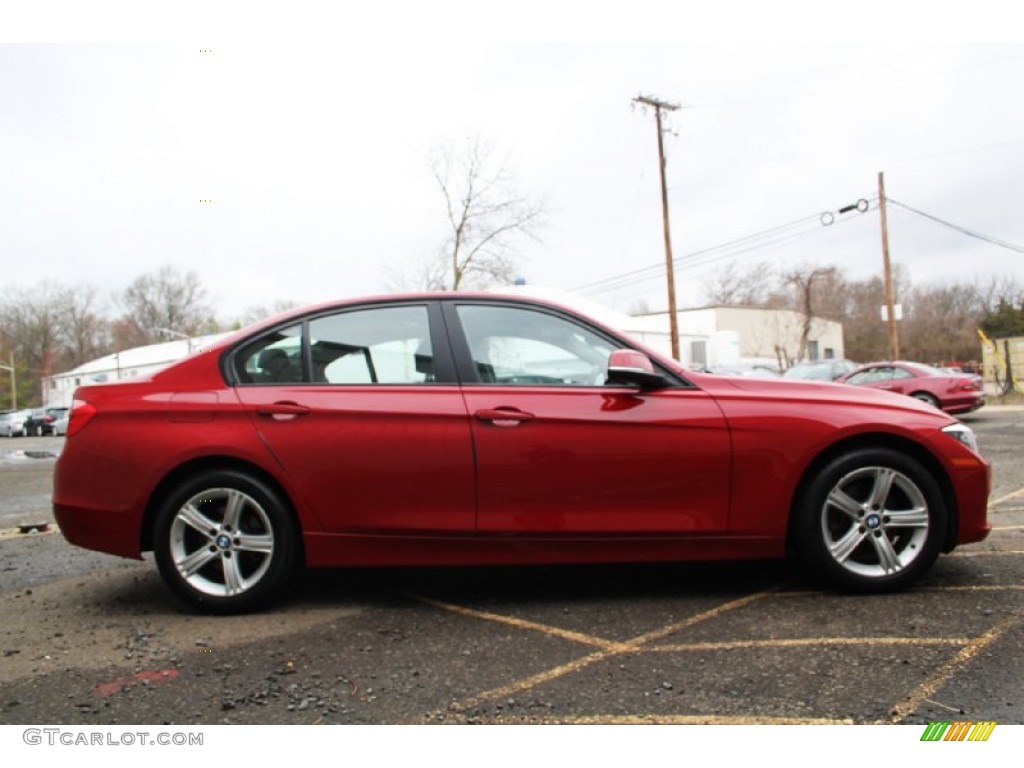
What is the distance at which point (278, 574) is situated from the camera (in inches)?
133

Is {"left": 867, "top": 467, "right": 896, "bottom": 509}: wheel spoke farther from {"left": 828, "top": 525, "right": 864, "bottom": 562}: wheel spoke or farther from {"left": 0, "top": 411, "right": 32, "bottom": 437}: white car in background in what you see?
{"left": 0, "top": 411, "right": 32, "bottom": 437}: white car in background

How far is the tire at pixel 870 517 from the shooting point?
11.0 feet

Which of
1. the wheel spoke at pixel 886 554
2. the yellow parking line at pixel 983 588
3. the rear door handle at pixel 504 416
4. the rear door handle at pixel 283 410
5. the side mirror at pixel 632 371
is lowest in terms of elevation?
the yellow parking line at pixel 983 588

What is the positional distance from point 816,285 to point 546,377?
60.4 m

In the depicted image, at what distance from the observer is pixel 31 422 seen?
41688 millimetres

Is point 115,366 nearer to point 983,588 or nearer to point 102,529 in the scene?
point 102,529

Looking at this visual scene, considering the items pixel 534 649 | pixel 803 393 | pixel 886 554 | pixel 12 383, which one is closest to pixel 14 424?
pixel 12 383

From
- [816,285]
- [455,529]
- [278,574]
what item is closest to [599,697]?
[455,529]

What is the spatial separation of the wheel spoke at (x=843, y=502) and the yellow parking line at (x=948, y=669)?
0.67 metres

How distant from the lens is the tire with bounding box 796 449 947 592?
11.0ft

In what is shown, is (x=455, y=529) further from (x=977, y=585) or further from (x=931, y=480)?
(x=977, y=585)

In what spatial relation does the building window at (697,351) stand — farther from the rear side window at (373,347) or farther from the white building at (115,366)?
the rear side window at (373,347)

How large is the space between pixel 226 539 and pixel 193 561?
0.61 feet

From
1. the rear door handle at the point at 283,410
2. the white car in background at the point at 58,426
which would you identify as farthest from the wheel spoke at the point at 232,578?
the white car in background at the point at 58,426
